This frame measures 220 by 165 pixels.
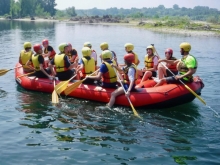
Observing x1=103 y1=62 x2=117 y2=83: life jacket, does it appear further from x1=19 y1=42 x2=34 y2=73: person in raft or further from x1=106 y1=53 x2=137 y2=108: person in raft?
x1=19 y1=42 x2=34 y2=73: person in raft

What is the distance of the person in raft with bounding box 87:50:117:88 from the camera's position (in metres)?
8.77

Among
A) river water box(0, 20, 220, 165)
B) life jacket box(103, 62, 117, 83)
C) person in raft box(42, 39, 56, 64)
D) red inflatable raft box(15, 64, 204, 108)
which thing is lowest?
river water box(0, 20, 220, 165)

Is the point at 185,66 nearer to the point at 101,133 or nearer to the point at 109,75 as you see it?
the point at 109,75

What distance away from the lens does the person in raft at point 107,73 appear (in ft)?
28.8

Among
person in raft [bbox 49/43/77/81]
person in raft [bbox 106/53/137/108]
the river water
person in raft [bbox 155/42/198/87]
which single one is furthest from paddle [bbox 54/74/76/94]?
person in raft [bbox 155/42/198/87]

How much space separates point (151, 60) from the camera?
10.3m

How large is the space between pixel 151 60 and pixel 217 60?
1026 centimetres

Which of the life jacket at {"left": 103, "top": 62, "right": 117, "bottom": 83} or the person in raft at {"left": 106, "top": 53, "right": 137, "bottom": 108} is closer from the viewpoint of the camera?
the person in raft at {"left": 106, "top": 53, "right": 137, "bottom": 108}

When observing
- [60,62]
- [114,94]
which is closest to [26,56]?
[60,62]

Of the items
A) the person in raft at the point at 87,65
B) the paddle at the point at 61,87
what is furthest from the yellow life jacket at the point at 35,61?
the person in raft at the point at 87,65

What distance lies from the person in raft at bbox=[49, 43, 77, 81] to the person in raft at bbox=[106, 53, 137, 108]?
2009 mm

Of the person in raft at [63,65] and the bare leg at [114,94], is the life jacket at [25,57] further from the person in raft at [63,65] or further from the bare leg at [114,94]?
the bare leg at [114,94]

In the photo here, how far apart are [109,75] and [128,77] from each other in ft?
2.21

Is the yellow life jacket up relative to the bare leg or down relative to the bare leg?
up
